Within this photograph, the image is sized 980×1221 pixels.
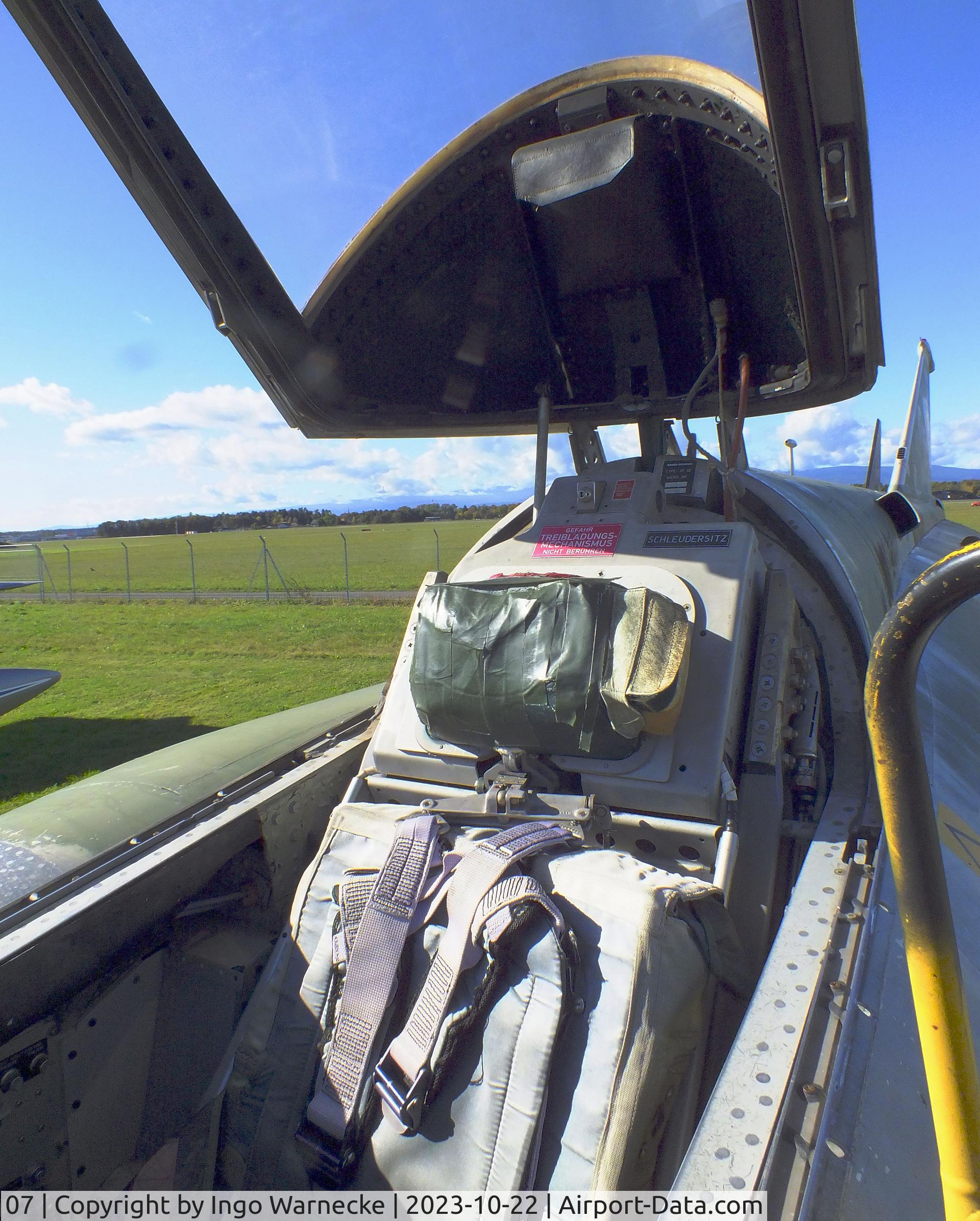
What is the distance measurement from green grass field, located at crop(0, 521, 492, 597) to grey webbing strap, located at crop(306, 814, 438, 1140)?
1339cm

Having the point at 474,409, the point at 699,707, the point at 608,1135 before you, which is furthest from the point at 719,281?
the point at 608,1135

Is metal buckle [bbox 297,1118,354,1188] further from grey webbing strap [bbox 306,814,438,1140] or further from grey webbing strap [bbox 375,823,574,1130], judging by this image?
grey webbing strap [bbox 375,823,574,1130]

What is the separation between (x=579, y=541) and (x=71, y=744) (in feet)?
21.3

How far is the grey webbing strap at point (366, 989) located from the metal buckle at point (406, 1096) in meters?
0.11

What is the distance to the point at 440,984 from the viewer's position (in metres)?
1.56

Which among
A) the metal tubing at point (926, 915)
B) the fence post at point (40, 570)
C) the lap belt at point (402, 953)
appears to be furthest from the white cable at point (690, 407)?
the fence post at point (40, 570)

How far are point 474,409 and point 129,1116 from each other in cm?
292

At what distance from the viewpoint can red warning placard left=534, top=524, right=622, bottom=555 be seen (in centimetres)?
262

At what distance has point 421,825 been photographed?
1879mm

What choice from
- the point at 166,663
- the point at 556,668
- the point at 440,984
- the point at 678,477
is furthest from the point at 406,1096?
the point at 166,663

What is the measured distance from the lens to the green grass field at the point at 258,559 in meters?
23.0

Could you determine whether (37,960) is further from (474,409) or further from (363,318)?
(474,409)

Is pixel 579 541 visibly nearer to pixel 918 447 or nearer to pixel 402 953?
pixel 402 953

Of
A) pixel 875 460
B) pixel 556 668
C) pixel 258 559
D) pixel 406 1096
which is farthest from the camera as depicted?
pixel 258 559
